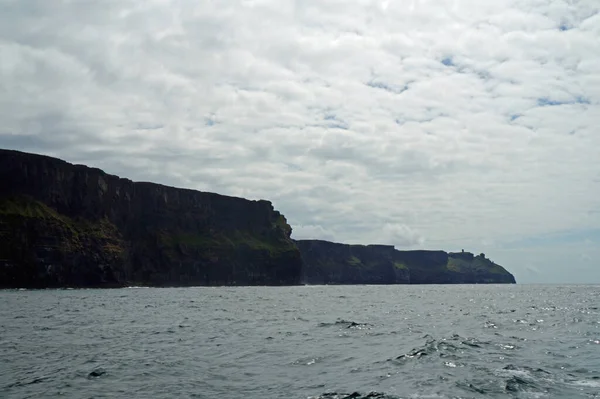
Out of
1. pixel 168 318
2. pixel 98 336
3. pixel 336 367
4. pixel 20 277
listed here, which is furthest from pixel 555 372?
pixel 20 277

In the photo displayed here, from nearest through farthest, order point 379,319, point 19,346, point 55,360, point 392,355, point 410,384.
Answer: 1. point 410,384
2. point 55,360
3. point 392,355
4. point 19,346
5. point 379,319

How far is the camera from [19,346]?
3447 cm

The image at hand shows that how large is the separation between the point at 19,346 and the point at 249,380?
18.4m

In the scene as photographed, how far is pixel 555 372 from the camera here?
1050 inches

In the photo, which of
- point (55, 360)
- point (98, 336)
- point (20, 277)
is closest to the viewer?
point (55, 360)

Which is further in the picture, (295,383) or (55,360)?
(55,360)

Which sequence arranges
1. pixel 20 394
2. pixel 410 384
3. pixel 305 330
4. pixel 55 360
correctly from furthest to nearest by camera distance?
1. pixel 305 330
2. pixel 55 360
3. pixel 410 384
4. pixel 20 394

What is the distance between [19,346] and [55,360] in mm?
6896

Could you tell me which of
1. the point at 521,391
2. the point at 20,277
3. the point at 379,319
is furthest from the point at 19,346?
the point at 20,277

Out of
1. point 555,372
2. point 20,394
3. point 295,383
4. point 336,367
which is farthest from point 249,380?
point 555,372

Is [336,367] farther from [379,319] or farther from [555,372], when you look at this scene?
[379,319]

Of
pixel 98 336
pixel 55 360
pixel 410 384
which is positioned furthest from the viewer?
pixel 98 336

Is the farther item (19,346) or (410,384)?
(19,346)

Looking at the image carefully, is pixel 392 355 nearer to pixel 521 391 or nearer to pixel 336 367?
pixel 336 367
